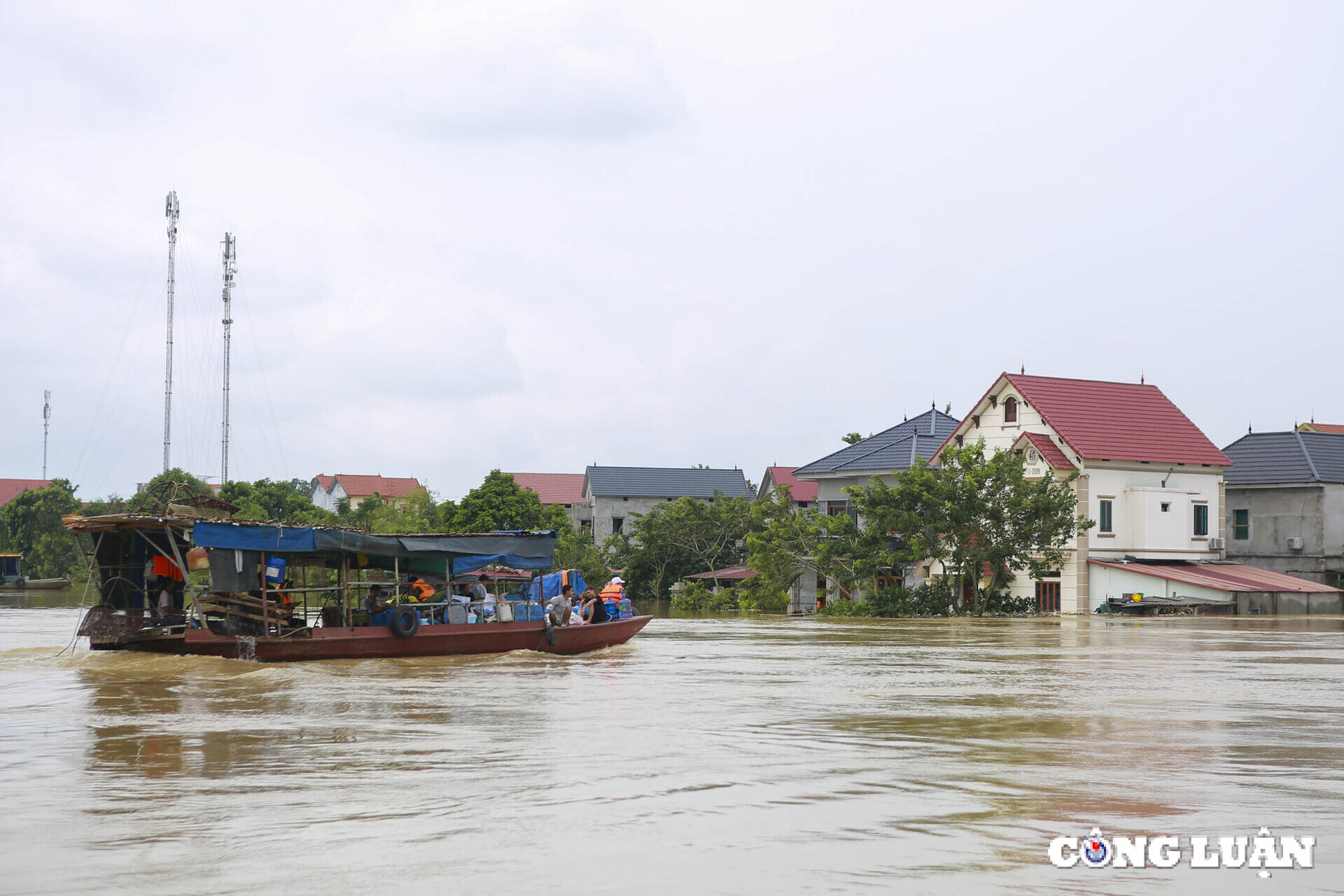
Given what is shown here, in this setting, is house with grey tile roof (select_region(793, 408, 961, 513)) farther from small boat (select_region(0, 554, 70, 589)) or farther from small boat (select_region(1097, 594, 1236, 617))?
small boat (select_region(0, 554, 70, 589))

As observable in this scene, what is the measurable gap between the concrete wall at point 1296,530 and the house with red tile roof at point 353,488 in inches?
2581

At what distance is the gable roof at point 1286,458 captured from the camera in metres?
48.1

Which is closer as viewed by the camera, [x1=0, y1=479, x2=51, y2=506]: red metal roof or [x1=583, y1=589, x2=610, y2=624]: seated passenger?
[x1=583, y1=589, x2=610, y2=624]: seated passenger

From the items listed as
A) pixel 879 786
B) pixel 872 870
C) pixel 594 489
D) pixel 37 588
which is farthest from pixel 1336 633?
pixel 37 588

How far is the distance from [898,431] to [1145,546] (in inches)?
469

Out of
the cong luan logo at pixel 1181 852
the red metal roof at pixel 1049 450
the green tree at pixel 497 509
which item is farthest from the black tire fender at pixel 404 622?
the green tree at pixel 497 509

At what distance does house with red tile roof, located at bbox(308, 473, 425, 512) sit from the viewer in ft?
335

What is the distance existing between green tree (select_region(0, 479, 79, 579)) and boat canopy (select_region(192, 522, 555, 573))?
56890 mm

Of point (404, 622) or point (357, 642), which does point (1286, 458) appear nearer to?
point (404, 622)

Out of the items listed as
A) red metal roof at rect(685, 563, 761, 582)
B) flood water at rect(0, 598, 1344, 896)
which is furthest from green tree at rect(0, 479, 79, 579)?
flood water at rect(0, 598, 1344, 896)

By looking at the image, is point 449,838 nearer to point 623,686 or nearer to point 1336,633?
point 623,686

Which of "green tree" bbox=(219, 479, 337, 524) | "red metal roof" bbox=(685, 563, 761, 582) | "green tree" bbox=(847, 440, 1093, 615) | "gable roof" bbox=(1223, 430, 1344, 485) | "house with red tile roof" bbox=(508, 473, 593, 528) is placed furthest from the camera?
"house with red tile roof" bbox=(508, 473, 593, 528)

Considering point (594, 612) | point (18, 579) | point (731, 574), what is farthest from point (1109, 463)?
point (18, 579)

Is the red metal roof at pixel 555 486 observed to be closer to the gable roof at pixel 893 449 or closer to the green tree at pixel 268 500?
the green tree at pixel 268 500
